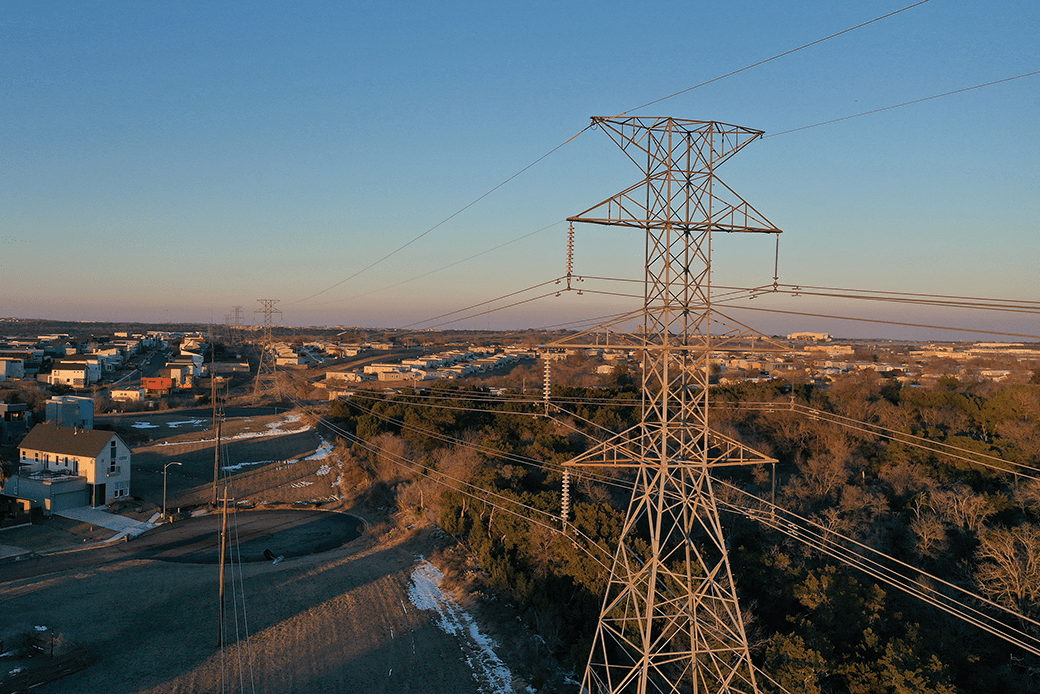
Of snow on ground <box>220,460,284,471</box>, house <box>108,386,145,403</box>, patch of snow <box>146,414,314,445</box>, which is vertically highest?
house <box>108,386,145,403</box>

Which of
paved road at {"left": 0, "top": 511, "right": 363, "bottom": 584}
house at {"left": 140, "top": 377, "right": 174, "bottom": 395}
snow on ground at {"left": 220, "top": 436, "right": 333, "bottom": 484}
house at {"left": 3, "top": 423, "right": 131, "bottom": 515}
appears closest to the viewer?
paved road at {"left": 0, "top": 511, "right": 363, "bottom": 584}

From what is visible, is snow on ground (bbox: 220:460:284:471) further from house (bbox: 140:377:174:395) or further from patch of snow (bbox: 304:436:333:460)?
house (bbox: 140:377:174:395)

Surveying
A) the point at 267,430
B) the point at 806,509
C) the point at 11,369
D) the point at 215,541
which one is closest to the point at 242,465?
the point at 267,430

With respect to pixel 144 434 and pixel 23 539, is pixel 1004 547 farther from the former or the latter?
pixel 144 434

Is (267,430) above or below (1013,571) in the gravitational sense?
below

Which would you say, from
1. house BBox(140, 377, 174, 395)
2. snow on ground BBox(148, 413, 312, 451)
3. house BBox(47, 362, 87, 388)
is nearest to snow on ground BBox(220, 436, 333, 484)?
snow on ground BBox(148, 413, 312, 451)

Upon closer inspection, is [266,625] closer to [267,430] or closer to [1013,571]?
[1013,571]
